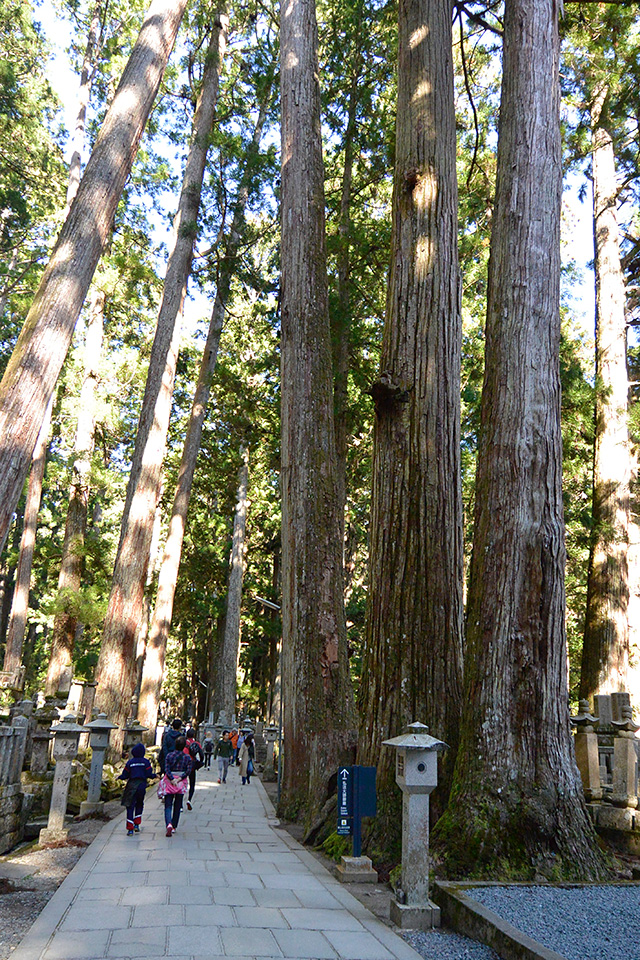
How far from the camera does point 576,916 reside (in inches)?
168

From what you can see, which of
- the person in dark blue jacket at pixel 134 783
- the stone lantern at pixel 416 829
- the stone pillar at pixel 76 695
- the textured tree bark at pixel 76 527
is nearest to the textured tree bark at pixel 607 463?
the person in dark blue jacket at pixel 134 783

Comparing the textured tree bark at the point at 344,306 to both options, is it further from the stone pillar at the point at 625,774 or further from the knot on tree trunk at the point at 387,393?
the stone pillar at the point at 625,774

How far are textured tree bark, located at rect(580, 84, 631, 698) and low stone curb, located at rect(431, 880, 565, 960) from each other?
8.49 meters

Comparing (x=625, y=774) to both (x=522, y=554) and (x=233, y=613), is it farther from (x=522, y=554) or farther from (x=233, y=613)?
(x=233, y=613)

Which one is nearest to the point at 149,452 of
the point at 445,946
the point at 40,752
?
the point at 40,752

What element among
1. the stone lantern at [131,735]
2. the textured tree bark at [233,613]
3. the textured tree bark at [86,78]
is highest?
the textured tree bark at [86,78]

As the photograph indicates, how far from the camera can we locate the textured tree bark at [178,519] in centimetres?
1691

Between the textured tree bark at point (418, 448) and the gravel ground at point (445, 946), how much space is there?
1761mm

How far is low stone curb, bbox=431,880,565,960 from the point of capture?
142 inches

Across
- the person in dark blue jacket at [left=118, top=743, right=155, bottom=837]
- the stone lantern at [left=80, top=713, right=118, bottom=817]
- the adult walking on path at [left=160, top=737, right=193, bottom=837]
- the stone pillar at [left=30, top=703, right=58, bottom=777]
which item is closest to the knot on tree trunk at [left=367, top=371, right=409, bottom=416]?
the person in dark blue jacket at [left=118, top=743, right=155, bottom=837]

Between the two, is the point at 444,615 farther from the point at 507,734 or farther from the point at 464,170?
the point at 464,170

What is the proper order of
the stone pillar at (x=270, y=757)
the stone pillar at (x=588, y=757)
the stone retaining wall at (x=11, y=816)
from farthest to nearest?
the stone pillar at (x=270, y=757), the stone pillar at (x=588, y=757), the stone retaining wall at (x=11, y=816)

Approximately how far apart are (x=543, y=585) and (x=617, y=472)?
8.84 metres

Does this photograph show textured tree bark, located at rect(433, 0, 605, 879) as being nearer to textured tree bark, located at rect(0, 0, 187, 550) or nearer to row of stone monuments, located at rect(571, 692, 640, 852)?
row of stone monuments, located at rect(571, 692, 640, 852)
